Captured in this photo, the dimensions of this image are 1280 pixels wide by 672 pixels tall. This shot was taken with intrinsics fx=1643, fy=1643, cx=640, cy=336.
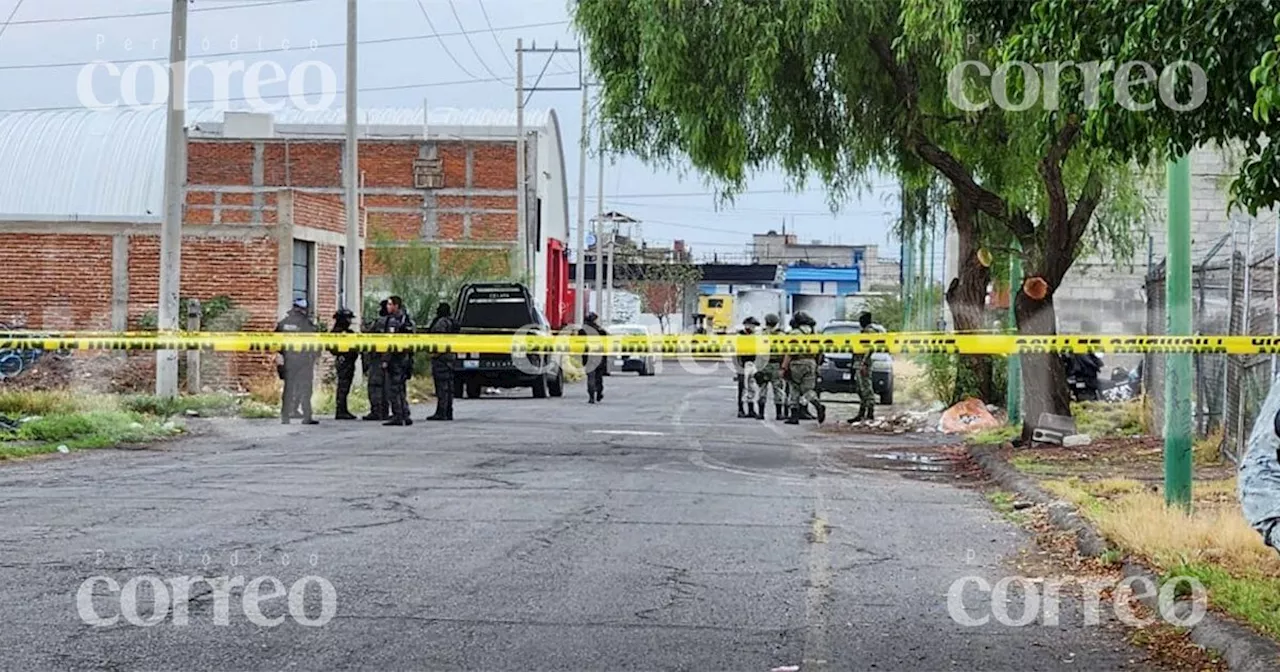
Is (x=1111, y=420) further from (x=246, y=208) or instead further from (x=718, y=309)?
(x=718, y=309)

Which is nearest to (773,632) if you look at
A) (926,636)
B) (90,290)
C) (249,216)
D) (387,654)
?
(926,636)

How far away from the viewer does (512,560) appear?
31.6 ft

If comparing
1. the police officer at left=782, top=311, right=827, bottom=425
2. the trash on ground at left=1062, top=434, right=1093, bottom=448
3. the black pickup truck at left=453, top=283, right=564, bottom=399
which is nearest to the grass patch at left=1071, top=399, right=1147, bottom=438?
the trash on ground at left=1062, top=434, right=1093, bottom=448

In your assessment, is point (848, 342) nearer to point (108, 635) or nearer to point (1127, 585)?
point (1127, 585)

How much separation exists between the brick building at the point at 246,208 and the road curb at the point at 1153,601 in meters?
18.0

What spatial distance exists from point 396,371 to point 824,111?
6972mm

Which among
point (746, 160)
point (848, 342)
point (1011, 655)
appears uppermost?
point (746, 160)

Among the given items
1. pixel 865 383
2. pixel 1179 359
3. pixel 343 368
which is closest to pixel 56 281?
pixel 343 368

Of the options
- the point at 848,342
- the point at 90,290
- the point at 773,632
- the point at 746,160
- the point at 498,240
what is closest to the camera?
the point at 773,632

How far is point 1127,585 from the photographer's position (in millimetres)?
9250

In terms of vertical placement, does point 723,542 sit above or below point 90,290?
below

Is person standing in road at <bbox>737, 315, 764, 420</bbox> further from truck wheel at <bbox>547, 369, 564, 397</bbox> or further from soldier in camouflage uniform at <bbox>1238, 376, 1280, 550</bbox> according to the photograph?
soldier in camouflage uniform at <bbox>1238, 376, 1280, 550</bbox>

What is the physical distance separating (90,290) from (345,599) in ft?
78.6

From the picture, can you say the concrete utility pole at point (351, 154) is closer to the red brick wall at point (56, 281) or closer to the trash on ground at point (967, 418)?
the red brick wall at point (56, 281)
